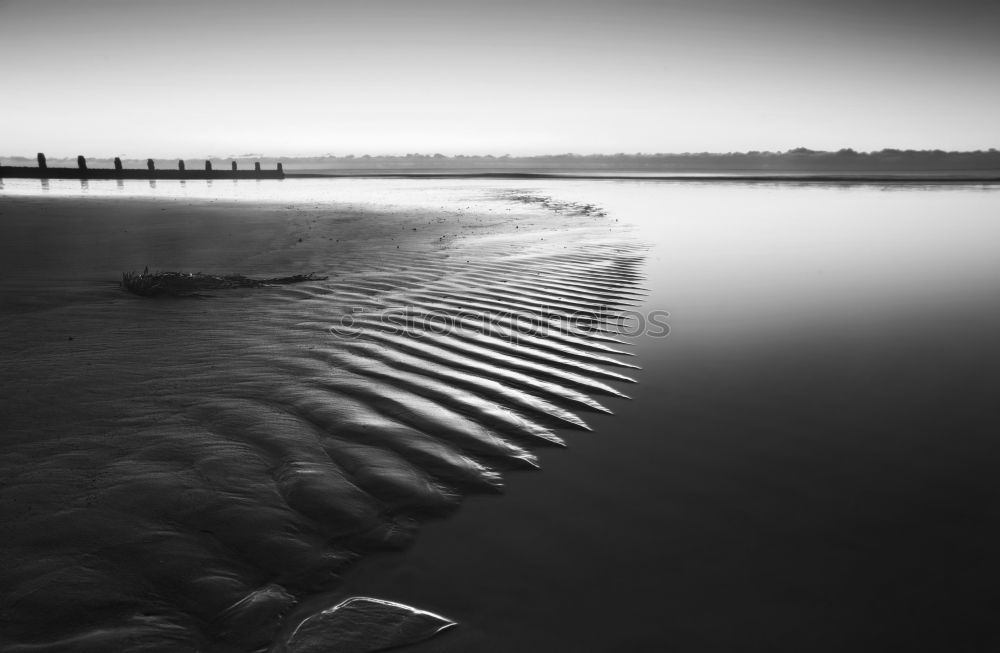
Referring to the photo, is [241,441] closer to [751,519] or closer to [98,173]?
[751,519]

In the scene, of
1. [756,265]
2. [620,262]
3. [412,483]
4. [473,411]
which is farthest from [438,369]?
[756,265]

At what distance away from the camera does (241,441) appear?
294 cm

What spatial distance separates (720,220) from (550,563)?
1899 cm

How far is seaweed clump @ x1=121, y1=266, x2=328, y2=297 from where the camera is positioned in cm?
582

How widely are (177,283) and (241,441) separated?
3798 mm

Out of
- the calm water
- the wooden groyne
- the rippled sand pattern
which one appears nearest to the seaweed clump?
the rippled sand pattern

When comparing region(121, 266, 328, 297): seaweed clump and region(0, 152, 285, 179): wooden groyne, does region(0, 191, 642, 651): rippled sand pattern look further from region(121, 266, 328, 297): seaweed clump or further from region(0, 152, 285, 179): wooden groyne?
region(0, 152, 285, 179): wooden groyne

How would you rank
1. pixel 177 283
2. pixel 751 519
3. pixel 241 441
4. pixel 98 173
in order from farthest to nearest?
pixel 98 173
pixel 177 283
pixel 241 441
pixel 751 519

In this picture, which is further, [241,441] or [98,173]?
[98,173]

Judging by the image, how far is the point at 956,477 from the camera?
10.3 feet

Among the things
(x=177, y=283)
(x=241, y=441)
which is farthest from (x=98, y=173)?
(x=241, y=441)

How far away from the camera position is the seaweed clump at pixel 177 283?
5.82 metres

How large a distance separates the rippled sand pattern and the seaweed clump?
0.27 m

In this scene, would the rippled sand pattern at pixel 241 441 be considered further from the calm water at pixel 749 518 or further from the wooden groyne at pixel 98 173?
the wooden groyne at pixel 98 173
